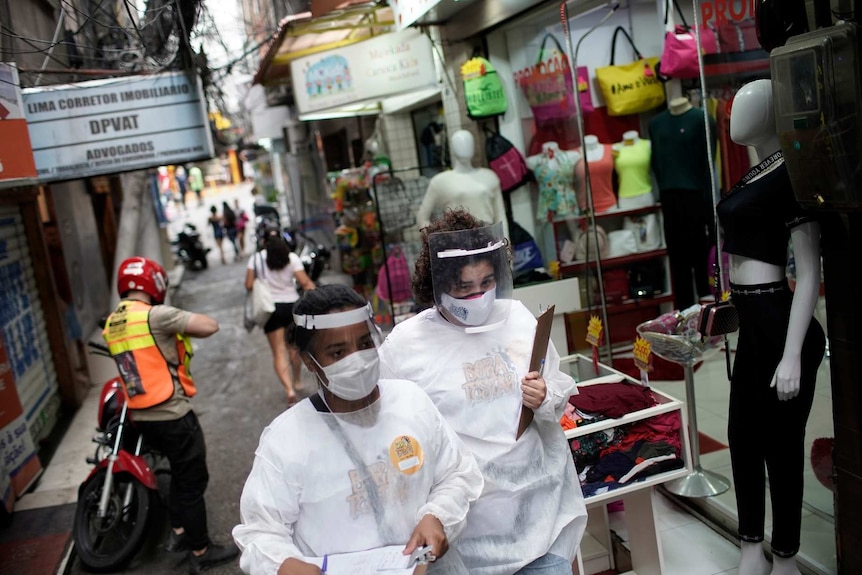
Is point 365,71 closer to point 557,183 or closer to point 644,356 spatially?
point 557,183

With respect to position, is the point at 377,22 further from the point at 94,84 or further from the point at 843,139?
the point at 843,139

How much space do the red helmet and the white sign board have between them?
10.4 ft

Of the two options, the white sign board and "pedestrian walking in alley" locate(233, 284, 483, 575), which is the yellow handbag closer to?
the white sign board

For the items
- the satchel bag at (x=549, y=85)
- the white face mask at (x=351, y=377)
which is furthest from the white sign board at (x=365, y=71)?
the white face mask at (x=351, y=377)

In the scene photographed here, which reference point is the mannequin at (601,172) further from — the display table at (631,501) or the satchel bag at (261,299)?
the satchel bag at (261,299)

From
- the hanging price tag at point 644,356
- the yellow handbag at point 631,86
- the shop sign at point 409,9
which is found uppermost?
the shop sign at point 409,9

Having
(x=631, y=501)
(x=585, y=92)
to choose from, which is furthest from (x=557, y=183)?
(x=631, y=501)

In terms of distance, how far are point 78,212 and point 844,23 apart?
9679 mm

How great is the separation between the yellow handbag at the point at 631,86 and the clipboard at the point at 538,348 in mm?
4018

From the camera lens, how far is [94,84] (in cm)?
510

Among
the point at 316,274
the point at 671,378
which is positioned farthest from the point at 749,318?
the point at 316,274

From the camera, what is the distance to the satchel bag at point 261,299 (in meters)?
6.70

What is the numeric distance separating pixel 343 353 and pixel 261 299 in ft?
16.3

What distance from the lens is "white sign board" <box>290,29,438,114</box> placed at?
663 cm
